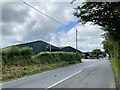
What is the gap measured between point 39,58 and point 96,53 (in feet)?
356

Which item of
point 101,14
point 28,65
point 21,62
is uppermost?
point 101,14

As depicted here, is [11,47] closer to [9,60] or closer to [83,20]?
[9,60]

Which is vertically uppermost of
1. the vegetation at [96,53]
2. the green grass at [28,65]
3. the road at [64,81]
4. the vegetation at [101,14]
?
the vegetation at [96,53]

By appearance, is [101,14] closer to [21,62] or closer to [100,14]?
[100,14]

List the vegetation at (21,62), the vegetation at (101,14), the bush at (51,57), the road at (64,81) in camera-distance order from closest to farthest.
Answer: the vegetation at (101,14) < the road at (64,81) < the vegetation at (21,62) < the bush at (51,57)

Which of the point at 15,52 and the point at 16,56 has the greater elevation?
the point at 15,52

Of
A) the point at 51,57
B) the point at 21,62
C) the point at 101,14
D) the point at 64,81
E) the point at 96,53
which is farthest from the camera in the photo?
the point at 96,53

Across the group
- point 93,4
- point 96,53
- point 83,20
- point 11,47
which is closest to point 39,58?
point 11,47

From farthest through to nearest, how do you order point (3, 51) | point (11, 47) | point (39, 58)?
1. point (39, 58)
2. point (11, 47)
3. point (3, 51)

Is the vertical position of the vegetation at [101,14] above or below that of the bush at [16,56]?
above

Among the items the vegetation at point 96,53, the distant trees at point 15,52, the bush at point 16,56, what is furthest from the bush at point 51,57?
the vegetation at point 96,53

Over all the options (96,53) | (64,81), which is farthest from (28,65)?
(96,53)

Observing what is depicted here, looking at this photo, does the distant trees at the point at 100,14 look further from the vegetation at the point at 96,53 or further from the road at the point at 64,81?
the vegetation at the point at 96,53

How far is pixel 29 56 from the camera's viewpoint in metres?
38.4
